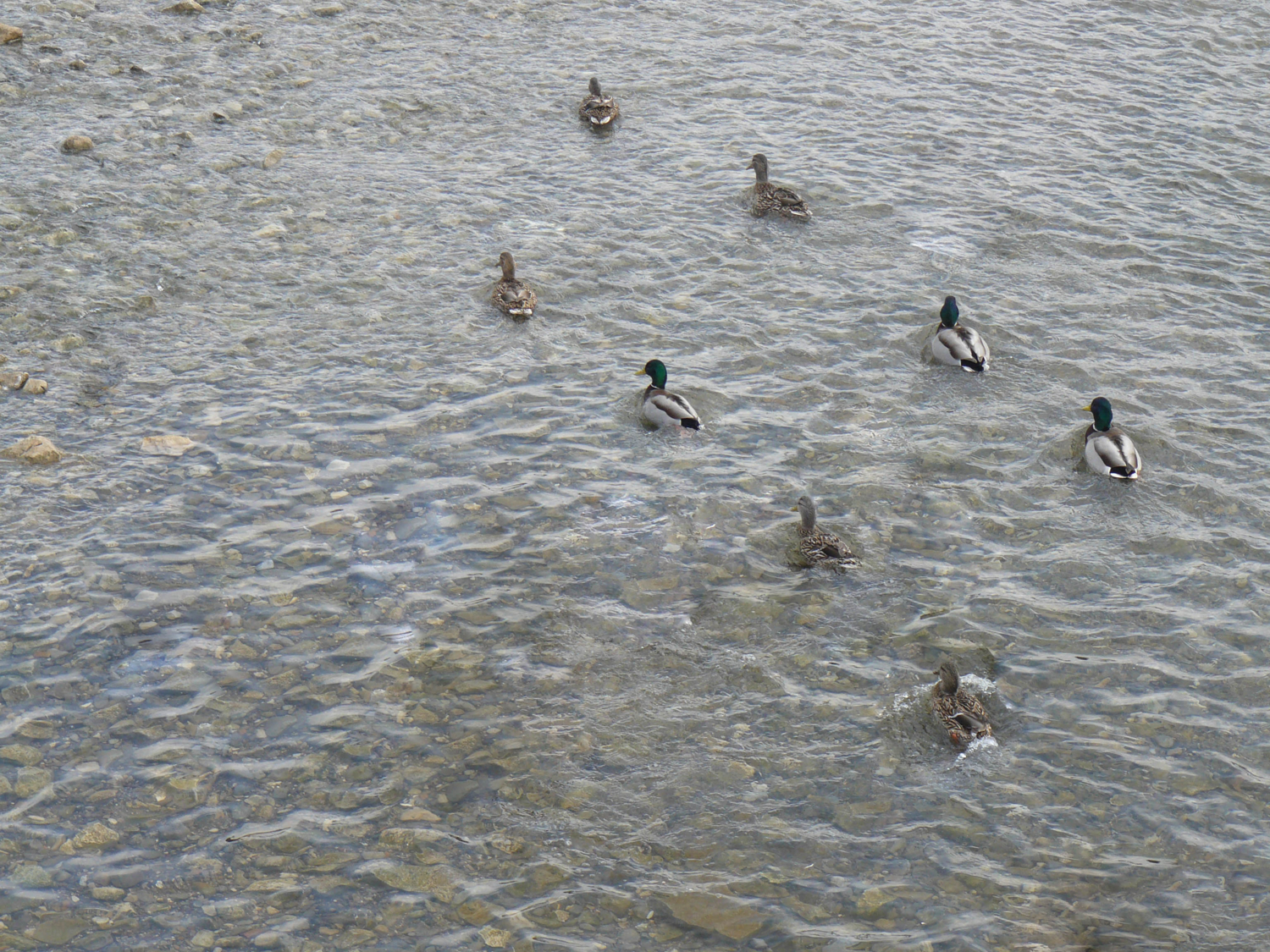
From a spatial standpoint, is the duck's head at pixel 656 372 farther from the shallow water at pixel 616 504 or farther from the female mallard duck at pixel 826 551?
the female mallard duck at pixel 826 551

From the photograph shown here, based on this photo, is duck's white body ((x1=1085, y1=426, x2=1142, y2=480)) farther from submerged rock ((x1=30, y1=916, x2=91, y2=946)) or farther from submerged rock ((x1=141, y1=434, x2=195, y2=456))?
submerged rock ((x1=30, y1=916, x2=91, y2=946))

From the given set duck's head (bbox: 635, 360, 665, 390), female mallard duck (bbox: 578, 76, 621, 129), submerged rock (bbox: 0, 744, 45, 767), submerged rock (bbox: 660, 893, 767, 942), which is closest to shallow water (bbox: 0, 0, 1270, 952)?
submerged rock (bbox: 660, 893, 767, 942)

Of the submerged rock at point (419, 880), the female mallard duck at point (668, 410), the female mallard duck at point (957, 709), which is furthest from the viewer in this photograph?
the female mallard duck at point (668, 410)

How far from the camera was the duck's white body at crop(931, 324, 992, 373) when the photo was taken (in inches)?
510

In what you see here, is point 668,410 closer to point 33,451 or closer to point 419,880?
point 419,880

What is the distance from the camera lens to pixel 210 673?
9.19 m

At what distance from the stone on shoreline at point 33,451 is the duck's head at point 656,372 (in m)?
5.84

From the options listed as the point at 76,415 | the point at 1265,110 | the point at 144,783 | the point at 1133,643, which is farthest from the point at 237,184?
the point at 1265,110

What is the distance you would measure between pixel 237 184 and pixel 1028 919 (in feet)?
42.8

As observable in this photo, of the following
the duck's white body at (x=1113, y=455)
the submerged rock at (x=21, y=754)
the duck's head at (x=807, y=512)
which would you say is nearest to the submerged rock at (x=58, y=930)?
the submerged rock at (x=21, y=754)

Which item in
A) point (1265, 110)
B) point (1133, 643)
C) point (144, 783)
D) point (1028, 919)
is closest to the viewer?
point (1028, 919)

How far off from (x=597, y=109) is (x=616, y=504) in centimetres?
Result: 827

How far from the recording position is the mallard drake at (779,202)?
51.1ft

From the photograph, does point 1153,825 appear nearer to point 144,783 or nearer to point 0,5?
point 144,783
